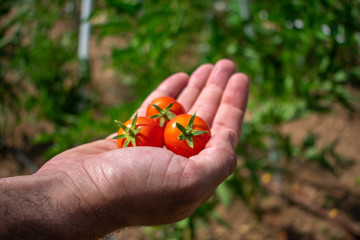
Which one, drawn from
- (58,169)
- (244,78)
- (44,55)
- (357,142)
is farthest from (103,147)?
(357,142)

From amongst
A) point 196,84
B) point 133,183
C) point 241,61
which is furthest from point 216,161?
point 241,61

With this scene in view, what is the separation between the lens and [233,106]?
1719 mm

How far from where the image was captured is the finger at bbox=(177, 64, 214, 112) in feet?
6.55

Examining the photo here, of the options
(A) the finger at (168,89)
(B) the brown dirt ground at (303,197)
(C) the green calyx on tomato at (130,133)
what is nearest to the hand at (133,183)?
(C) the green calyx on tomato at (130,133)

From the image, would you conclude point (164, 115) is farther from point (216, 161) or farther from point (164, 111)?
point (216, 161)

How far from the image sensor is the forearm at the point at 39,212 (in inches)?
40.6

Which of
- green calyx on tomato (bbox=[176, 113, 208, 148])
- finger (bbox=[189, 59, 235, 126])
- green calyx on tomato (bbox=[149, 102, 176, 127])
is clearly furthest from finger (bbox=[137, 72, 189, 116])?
green calyx on tomato (bbox=[176, 113, 208, 148])

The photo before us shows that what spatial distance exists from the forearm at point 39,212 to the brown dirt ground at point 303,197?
1.24 meters

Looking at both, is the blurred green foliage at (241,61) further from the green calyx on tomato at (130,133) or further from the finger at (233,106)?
the green calyx on tomato at (130,133)

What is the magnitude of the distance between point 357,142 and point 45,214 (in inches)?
119

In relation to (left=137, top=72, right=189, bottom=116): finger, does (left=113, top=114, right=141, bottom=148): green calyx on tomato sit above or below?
below

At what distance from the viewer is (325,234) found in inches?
95.0

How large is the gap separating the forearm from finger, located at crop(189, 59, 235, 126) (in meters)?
0.91

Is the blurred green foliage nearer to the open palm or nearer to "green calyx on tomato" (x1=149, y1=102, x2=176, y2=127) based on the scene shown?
"green calyx on tomato" (x1=149, y1=102, x2=176, y2=127)
